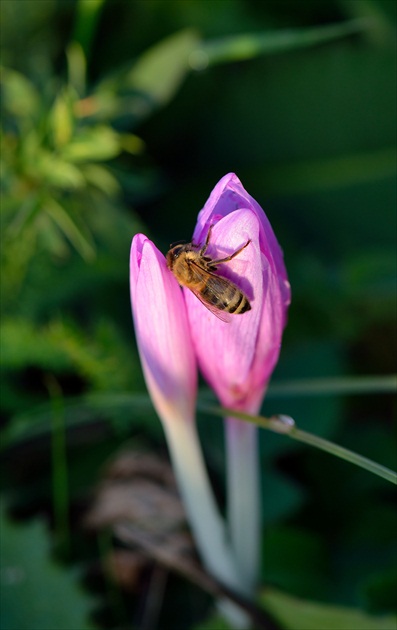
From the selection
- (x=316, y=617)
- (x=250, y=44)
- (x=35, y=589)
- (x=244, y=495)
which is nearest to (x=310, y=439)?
(x=244, y=495)

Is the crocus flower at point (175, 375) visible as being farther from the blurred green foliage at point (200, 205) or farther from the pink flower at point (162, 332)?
the blurred green foliage at point (200, 205)

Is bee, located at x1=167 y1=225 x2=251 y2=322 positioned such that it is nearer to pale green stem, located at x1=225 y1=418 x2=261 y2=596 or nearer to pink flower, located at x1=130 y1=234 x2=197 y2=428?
pink flower, located at x1=130 y1=234 x2=197 y2=428

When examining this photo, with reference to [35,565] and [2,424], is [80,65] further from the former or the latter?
[35,565]

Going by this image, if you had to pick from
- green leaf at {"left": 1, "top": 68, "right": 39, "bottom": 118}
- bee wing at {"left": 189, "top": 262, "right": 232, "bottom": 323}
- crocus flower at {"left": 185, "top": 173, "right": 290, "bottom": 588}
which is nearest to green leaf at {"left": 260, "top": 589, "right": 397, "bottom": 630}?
crocus flower at {"left": 185, "top": 173, "right": 290, "bottom": 588}

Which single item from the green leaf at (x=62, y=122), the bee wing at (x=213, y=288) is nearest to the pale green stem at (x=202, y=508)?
the bee wing at (x=213, y=288)

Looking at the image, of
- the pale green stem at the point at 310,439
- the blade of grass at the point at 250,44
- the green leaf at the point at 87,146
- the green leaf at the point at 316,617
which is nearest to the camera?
the pale green stem at the point at 310,439

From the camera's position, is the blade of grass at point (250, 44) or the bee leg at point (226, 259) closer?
the bee leg at point (226, 259)

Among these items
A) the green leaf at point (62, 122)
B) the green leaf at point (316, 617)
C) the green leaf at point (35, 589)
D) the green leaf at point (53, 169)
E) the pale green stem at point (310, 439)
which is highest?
the green leaf at point (62, 122)

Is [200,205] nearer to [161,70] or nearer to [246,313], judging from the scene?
[161,70]
